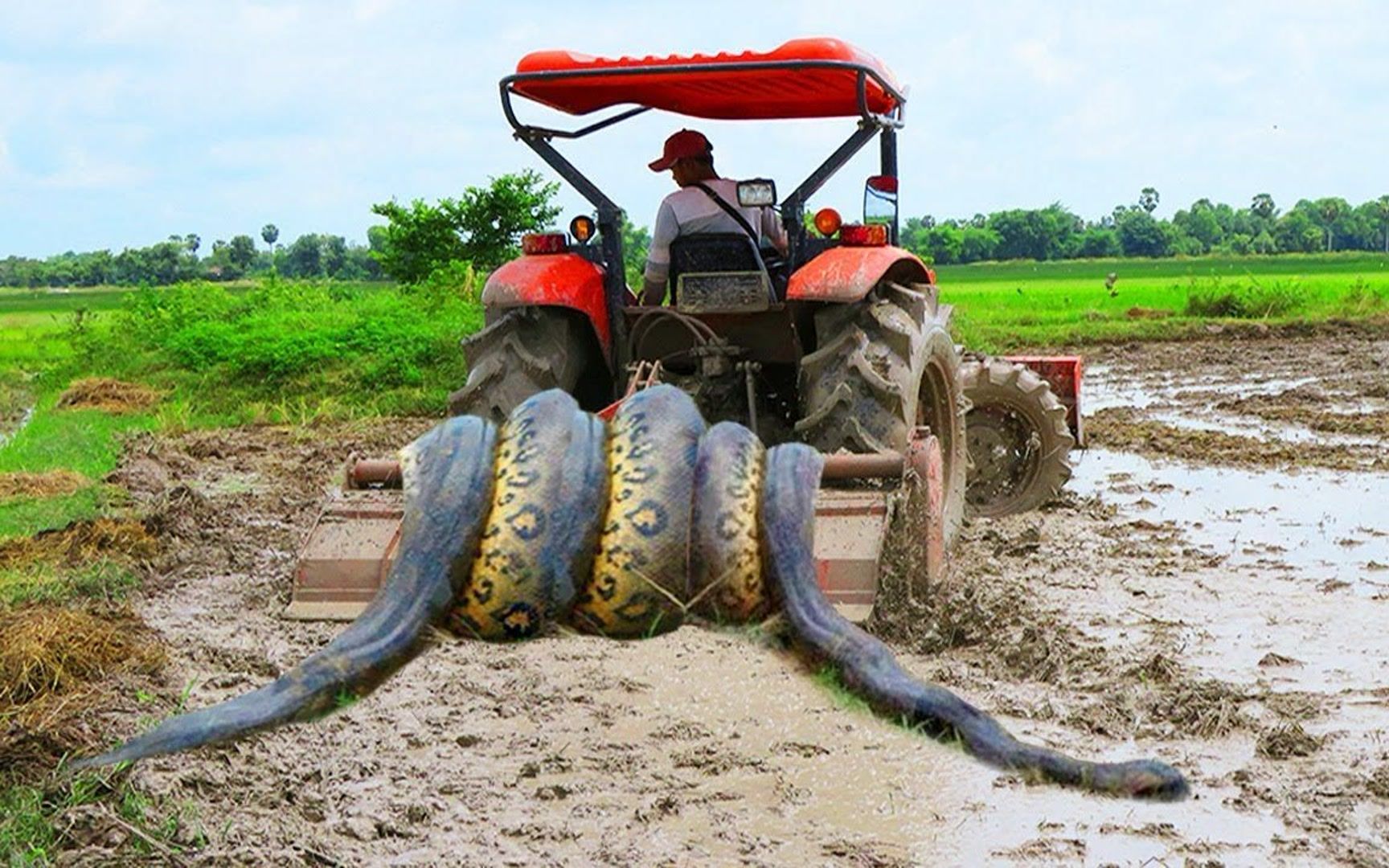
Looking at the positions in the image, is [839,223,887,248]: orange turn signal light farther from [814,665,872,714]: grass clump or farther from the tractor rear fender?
[814,665,872,714]: grass clump

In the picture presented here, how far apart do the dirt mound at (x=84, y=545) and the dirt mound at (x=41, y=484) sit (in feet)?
4.90

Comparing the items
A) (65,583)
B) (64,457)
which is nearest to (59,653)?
(65,583)

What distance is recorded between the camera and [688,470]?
3.31 m

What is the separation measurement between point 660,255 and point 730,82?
81cm

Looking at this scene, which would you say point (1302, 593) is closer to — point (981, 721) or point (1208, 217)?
point (981, 721)

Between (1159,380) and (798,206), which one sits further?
(1159,380)

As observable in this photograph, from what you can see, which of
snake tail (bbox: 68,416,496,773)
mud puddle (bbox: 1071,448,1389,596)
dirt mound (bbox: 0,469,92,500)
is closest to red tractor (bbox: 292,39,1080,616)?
mud puddle (bbox: 1071,448,1389,596)

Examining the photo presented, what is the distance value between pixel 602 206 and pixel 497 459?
3.49 metres

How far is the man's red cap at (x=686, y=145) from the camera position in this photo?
20.9 ft

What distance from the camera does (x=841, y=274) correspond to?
5926mm

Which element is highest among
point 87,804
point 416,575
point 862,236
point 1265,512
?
point 862,236

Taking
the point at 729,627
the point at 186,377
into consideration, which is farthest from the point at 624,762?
the point at 186,377

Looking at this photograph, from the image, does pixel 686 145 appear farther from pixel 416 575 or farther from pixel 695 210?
pixel 416 575

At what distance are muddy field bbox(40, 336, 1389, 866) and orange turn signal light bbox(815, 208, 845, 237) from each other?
145 centimetres
